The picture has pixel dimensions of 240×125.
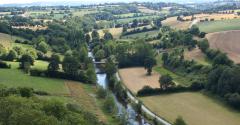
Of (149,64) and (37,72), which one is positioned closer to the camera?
(37,72)

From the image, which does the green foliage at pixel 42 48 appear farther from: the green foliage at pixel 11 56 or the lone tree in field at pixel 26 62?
the lone tree in field at pixel 26 62

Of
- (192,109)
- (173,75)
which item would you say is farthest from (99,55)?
(192,109)

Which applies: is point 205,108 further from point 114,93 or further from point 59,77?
point 59,77

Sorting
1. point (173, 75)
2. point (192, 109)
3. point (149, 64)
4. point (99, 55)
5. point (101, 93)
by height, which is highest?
point (101, 93)

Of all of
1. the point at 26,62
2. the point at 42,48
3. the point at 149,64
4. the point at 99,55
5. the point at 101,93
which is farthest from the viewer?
the point at 99,55

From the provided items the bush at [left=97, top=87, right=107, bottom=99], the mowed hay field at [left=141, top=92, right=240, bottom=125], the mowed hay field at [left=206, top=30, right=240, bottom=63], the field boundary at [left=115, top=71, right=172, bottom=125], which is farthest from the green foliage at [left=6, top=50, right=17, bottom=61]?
the mowed hay field at [left=206, top=30, right=240, bottom=63]

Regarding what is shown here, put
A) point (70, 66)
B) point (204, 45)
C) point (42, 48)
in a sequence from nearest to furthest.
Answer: point (70, 66), point (204, 45), point (42, 48)

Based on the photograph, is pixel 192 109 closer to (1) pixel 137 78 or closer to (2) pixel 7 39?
(1) pixel 137 78

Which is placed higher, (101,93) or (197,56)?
(101,93)
